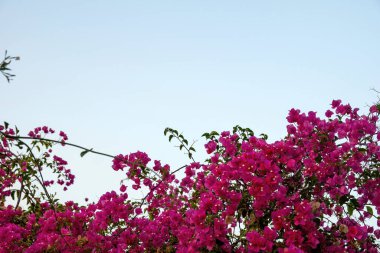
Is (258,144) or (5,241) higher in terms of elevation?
(258,144)

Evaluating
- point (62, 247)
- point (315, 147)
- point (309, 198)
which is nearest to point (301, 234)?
point (309, 198)

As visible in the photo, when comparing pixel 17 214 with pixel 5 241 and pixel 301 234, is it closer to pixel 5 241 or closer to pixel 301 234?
pixel 5 241

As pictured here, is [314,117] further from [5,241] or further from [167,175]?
[5,241]

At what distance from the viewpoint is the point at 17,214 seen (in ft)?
17.2

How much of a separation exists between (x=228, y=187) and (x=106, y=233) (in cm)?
203

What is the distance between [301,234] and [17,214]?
14.1ft

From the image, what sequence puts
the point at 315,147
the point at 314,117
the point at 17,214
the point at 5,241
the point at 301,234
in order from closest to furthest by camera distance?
the point at 301,234
the point at 315,147
the point at 314,117
the point at 5,241
the point at 17,214

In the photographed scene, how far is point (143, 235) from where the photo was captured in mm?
4066

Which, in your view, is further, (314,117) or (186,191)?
(186,191)

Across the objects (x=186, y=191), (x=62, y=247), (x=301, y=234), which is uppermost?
(x=186, y=191)

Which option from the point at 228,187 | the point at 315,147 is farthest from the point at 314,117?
the point at 228,187

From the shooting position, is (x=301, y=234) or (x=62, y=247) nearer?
(x=301, y=234)

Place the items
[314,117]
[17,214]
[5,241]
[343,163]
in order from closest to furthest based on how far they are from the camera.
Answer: [343,163]
[314,117]
[5,241]
[17,214]

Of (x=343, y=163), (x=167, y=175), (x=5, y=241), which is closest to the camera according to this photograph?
(x=343, y=163)
